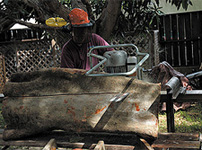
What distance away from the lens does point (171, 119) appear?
2223mm

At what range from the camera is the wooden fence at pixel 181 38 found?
7285mm

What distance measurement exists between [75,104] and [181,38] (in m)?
6.41

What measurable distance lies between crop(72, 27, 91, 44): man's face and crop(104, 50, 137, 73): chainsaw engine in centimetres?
75

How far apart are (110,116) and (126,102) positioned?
0.16 m

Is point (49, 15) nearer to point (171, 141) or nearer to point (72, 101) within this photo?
point (72, 101)

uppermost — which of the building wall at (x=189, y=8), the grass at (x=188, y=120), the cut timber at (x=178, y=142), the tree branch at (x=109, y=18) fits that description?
the building wall at (x=189, y=8)

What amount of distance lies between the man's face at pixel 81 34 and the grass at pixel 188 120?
1891 mm

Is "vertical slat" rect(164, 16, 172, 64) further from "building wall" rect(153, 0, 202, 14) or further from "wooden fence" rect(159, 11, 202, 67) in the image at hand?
"building wall" rect(153, 0, 202, 14)

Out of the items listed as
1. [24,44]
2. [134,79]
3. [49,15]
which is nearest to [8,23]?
[24,44]

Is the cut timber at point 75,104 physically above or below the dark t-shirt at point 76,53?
below

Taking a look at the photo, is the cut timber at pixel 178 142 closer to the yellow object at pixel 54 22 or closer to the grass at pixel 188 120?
the grass at pixel 188 120

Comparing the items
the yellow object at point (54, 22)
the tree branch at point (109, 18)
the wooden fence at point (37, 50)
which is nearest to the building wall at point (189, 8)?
the wooden fence at point (37, 50)

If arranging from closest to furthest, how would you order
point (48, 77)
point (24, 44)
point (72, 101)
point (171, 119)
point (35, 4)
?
1. point (72, 101)
2. point (48, 77)
3. point (171, 119)
4. point (35, 4)
5. point (24, 44)

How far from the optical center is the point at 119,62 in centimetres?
191
